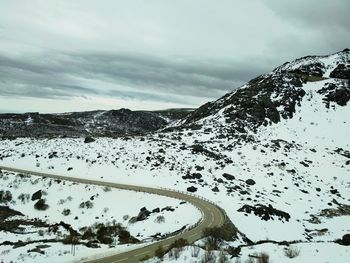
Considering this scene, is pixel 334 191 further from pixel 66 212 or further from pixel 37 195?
pixel 37 195

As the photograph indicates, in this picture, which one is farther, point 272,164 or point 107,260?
point 272,164

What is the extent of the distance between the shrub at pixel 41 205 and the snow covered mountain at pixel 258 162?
3159 mm

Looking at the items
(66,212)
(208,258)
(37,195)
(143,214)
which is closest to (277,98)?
(37,195)

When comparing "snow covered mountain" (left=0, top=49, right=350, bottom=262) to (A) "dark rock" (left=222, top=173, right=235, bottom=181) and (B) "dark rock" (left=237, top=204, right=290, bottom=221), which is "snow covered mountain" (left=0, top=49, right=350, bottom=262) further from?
(A) "dark rock" (left=222, top=173, right=235, bottom=181)

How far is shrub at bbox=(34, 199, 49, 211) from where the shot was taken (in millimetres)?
45031

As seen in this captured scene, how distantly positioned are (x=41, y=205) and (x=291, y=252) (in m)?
35.8

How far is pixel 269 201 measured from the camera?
1861 inches

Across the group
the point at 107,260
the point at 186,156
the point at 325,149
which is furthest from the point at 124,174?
the point at 325,149

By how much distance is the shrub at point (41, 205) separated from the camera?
45031 mm

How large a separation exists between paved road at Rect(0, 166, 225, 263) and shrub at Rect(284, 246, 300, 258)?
22.9 feet

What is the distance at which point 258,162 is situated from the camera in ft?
210

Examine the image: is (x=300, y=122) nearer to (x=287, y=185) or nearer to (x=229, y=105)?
(x=229, y=105)

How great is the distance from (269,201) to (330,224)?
7.43 m

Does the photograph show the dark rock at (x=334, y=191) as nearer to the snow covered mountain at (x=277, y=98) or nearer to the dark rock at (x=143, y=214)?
the snow covered mountain at (x=277, y=98)
